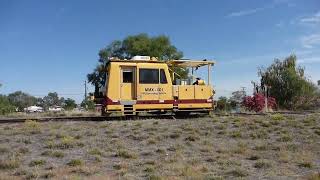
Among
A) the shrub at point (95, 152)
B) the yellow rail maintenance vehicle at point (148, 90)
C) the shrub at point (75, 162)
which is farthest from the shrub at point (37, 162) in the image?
the yellow rail maintenance vehicle at point (148, 90)

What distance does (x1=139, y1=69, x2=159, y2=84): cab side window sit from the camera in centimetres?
2225

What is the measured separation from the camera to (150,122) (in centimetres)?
1911

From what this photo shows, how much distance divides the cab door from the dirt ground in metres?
3.56

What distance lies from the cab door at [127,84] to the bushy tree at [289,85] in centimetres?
2683

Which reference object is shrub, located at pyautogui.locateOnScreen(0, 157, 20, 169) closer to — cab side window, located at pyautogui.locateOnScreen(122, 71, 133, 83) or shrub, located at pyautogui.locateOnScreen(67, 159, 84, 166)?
shrub, located at pyautogui.locateOnScreen(67, 159, 84, 166)

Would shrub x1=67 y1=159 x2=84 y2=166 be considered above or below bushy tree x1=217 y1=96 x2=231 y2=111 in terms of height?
below

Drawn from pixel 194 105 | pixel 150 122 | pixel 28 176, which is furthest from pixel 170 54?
pixel 28 176

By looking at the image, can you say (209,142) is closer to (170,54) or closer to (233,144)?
(233,144)

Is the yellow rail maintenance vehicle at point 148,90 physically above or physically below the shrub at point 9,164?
above

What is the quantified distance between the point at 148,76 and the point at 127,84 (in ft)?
3.39

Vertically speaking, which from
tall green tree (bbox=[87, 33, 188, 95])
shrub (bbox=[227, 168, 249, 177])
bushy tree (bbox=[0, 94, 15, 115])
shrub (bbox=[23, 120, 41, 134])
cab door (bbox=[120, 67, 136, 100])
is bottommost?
shrub (bbox=[227, 168, 249, 177])

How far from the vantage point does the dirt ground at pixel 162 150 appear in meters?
10.7

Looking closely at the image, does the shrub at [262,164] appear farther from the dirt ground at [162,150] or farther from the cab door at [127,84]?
the cab door at [127,84]

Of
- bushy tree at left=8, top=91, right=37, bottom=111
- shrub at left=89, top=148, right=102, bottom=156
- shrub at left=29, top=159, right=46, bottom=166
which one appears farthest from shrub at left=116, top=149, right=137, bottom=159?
bushy tree at left=8, top=91, right=37, bottom=111
